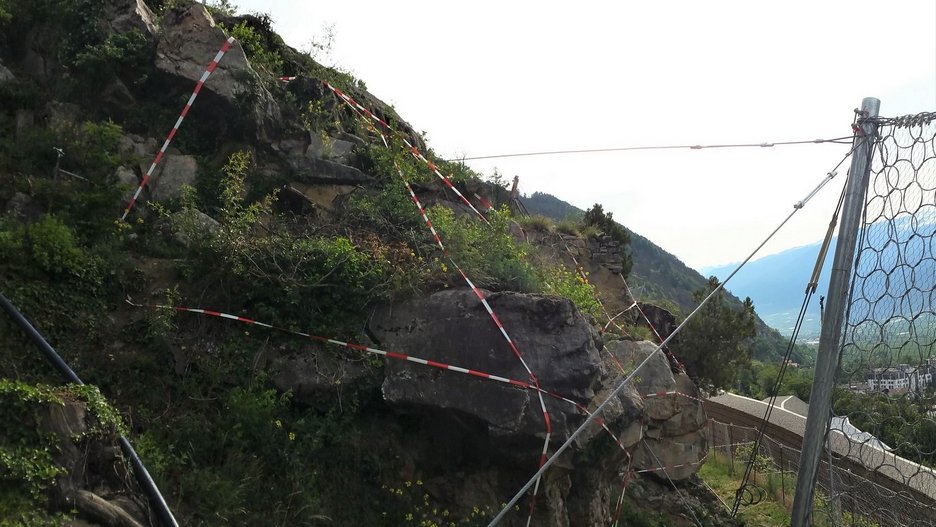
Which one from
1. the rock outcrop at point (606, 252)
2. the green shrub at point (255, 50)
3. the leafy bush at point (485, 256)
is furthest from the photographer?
the rock outcrop at point (606, 252)

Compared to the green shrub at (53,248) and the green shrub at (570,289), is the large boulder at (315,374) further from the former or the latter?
the green shrub at (570,289)

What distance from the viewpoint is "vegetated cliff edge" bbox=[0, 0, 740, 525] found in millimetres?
5680

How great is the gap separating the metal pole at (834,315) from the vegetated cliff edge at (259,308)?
198cm

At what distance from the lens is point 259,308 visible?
6391 mm

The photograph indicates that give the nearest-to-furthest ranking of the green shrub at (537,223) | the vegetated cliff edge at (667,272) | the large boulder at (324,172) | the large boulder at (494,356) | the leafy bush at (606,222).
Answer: the large boulder at (494,356)
the large boulder at (324,172)
the green shrub at (537,223)
the leafy bush at (606,222)
the vegetated cliff edge at (667,272)

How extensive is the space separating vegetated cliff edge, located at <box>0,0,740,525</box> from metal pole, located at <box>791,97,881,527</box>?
1983mm

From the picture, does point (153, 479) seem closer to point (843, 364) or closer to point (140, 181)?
point (140, 181)

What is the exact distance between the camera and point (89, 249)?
21.0 ft

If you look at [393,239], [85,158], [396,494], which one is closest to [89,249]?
[85,158]

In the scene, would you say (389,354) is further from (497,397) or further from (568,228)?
(568,228)

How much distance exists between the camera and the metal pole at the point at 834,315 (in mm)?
5082

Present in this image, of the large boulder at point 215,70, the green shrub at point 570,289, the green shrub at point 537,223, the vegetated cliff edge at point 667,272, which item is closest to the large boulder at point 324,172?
the large boulder at point 215,70

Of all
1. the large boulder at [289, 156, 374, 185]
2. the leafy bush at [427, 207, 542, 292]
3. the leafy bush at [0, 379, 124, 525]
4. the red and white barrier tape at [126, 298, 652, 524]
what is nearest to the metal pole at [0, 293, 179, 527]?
the leafy bush at [0, 379, 124, 525]

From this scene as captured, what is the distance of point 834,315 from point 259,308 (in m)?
5.17
